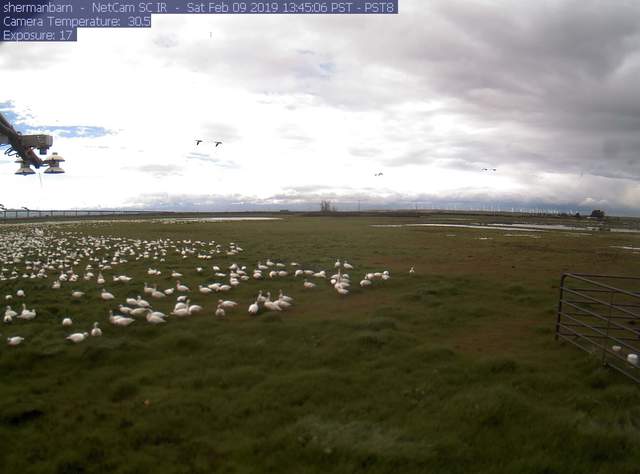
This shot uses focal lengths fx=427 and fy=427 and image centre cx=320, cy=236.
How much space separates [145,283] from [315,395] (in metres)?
10.6

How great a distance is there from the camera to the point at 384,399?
747cm

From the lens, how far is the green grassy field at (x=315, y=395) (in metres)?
5.80

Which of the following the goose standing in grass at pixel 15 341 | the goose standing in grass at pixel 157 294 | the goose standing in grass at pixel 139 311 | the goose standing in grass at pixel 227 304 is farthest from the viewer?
the goose standing in grass at pixel 157 294

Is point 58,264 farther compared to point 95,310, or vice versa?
point 58,264

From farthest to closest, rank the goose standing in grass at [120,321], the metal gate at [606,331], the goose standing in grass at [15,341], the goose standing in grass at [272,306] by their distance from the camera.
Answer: the goose standing in grass at [272,306]
the goose standing in grass at [120,321]
the goose standing in grass at [15,341]
the metal gate at [606,331]

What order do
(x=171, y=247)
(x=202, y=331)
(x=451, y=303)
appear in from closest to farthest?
(x=202, y=331) → (x=451, y=303) → (x=171, y=247)

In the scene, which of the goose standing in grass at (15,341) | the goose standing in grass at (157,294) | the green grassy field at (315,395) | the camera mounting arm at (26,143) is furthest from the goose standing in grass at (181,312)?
the camera mounting arm at (26,143)

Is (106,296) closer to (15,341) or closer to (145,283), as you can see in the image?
(145,283)

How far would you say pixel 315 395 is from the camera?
24.9 ft

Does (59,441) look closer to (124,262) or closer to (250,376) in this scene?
(250,376)

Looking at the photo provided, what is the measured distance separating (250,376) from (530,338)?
7473 mm

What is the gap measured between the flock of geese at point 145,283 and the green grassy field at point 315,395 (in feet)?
1.35

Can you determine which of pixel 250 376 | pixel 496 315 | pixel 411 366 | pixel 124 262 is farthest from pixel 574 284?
pixel 124 262

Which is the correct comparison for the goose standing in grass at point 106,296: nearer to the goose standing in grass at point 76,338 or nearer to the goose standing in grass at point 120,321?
the goose standing in grass at point 120,321
